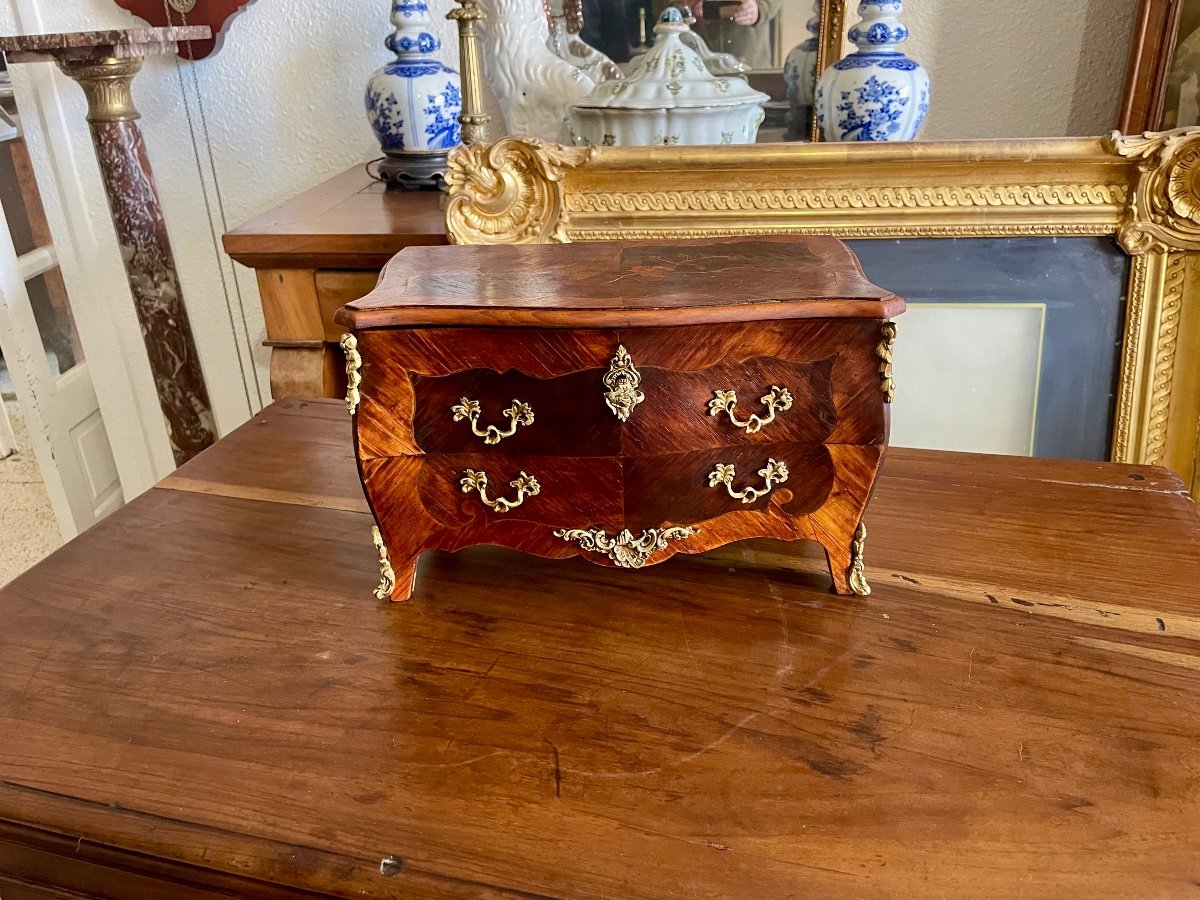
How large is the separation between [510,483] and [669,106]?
2.03ft

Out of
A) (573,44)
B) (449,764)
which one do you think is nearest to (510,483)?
(449,764)

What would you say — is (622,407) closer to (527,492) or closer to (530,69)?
(527,492)

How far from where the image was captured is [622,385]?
0.68 m

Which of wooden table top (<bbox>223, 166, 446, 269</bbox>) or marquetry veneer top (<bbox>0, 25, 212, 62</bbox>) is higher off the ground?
marquetry veneer top (<bbox>0, 25, 212, 62</bbox>)

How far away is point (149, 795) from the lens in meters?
0.56

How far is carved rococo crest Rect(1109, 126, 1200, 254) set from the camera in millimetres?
998

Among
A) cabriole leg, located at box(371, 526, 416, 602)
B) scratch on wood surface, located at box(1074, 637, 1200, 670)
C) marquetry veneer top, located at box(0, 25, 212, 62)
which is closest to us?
scratch on wood surface, located at box(1074, 637, 1200, 670)

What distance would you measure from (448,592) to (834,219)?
63cm

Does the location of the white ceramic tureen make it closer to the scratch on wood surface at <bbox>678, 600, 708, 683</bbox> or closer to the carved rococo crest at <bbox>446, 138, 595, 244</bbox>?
the carved rococo crest at <bbox>446, 138, 595, 244</bbox>

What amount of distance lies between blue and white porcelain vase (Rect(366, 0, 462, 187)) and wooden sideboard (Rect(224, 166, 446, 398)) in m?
0.06

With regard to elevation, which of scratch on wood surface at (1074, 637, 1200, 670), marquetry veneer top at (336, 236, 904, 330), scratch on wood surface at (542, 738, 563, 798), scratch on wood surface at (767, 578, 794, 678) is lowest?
scratch on wood surface at (767, 578, 794, 678)

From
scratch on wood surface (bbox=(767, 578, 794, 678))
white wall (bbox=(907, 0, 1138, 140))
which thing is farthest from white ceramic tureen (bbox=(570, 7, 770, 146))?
scratch on wood surface (bbox=(767, 578, 794, 678))

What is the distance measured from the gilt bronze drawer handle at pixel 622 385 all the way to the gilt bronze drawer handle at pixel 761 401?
54mm

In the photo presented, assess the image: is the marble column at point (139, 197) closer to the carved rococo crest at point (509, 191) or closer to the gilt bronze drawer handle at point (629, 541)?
the carved rococo crest at point (509, 191)
